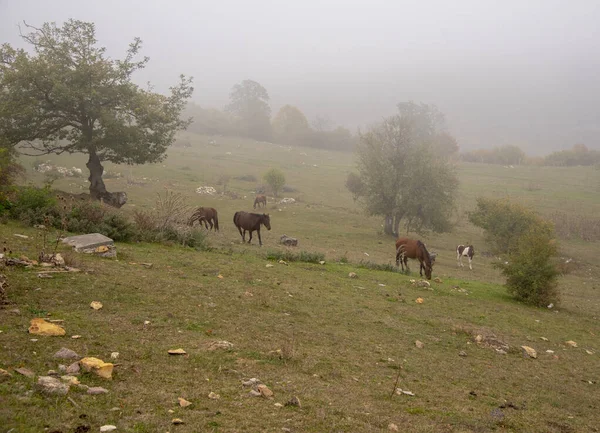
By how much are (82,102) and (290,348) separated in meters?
20.7

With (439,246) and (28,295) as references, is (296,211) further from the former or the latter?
(28,295)

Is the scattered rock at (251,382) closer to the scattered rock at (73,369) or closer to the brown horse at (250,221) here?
the scattered rock at (73,369)

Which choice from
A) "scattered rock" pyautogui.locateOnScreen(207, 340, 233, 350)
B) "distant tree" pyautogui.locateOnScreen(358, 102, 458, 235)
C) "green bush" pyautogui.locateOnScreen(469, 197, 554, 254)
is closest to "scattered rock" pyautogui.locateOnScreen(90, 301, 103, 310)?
"scattered rock" pyautogui.locateOnScreen(207, 340, 233, 350)

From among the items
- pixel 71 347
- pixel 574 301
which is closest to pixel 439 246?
pixel 574 301

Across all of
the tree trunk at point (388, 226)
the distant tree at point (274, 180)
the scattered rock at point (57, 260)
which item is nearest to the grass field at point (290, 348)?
the scattered rock at point (57, 260)

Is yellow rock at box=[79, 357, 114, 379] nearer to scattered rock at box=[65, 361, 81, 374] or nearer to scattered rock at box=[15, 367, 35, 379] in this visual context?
scattered rock at box=[65, 361, 81, 374]

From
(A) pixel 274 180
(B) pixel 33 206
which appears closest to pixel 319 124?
(A) pixel 274 180

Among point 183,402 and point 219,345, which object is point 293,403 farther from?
point 219,345

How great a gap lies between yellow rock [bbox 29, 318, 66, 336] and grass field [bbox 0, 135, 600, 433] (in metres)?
0.14

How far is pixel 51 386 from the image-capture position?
472cm

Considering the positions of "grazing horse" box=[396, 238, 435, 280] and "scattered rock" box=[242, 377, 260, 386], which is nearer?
"scattered rock" box=[242, 377, 260, 386]

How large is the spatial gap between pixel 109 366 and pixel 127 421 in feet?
3.90

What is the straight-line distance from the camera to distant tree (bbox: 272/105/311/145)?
3873 inches

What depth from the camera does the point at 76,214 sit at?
1525cm
